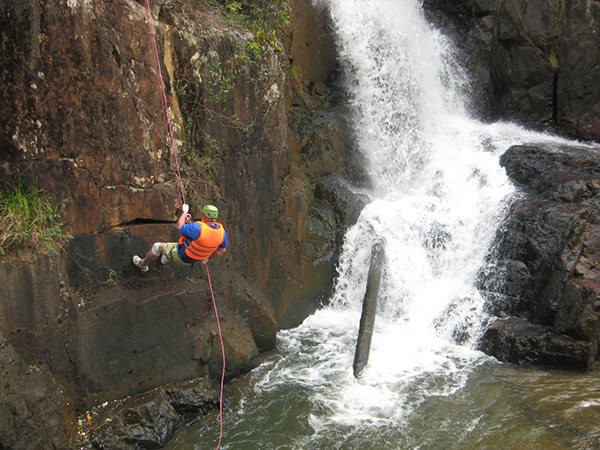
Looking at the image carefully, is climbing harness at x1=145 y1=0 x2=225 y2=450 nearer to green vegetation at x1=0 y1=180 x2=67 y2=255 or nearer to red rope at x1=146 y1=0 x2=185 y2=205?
red rope at x1=146 y1=0 x2=185 y2=205

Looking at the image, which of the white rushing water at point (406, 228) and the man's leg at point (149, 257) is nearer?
the man's leg at point (149, 257)

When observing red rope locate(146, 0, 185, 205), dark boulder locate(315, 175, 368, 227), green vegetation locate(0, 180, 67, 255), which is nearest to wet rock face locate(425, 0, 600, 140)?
dark boulder locate(315, 175, 368, 227)

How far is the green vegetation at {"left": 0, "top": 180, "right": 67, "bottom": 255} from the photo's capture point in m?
Answer: 5.55

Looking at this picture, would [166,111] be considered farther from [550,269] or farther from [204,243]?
[550,269]

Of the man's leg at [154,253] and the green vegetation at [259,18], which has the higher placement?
the green vegetation at [259,18]

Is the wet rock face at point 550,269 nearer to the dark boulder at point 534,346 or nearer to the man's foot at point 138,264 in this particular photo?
the dark boulder at point 534,346

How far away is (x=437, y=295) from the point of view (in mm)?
9203

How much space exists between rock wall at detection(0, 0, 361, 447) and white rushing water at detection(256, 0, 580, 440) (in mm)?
920

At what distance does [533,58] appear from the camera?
12.4 metres

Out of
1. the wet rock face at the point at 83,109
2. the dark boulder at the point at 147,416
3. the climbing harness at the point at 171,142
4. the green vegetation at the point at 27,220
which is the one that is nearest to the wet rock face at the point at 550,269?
the climbing harness at the point at 171,142

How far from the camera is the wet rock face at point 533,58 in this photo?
12094mm

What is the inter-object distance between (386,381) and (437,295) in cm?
248

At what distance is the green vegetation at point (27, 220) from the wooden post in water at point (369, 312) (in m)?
4.28

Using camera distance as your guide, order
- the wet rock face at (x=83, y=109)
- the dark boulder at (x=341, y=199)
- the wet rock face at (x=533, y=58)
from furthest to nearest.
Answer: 1. the wet rock face at (x=533, y=58)
2. the dark boulder at (x=341, y=199)
3. the wet rock face at (x=83, y=109)
